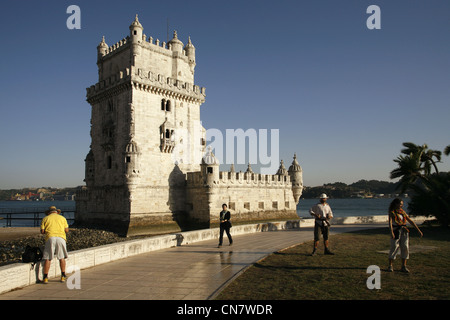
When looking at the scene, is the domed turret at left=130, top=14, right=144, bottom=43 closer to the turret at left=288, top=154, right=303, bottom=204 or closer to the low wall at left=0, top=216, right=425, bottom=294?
the low wall at left=0, top=216, right=425, bottom=294

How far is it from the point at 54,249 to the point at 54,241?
0.62 ft

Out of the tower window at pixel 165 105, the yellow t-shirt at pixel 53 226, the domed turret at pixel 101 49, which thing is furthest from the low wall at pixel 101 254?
the domed turret at pixel 101 49

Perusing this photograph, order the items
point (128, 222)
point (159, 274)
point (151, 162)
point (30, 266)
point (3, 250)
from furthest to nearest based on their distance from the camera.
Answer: point (151, 162) → point (128, 222) → point (3, 250) → point (159, 274) → point (30, 266)

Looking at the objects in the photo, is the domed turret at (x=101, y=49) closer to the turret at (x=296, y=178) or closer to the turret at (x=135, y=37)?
the turret at (x=135, y=37)

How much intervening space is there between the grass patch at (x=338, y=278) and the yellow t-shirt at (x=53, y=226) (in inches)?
173

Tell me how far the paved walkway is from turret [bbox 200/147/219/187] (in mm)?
16730

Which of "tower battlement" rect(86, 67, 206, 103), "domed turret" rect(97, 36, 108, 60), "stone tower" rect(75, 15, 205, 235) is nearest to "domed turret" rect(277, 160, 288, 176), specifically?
"stone tower" rect(75, 15, 205, 235)

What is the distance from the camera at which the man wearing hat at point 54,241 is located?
797cm

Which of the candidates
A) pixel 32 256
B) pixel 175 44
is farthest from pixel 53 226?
pixel 175 44

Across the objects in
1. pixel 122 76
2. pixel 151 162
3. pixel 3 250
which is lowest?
pixel 3 250
